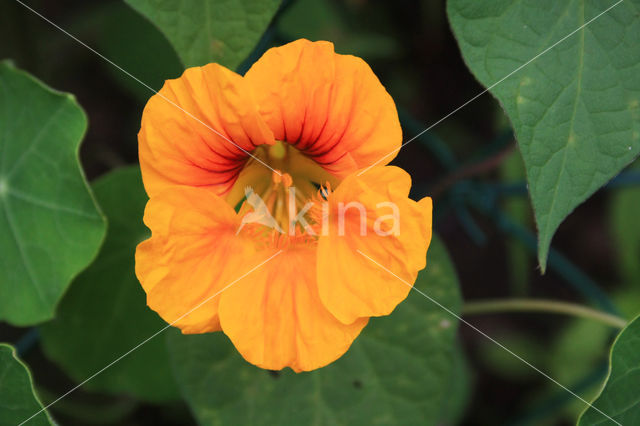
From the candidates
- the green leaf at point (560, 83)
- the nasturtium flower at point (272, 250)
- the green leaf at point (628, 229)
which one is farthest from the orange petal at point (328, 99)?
the green leaf at point (628, 229)

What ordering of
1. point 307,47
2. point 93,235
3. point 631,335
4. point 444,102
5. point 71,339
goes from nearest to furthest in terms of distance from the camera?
point 307,47, point 631,335, point 93,235, point 71,339, point 444,102

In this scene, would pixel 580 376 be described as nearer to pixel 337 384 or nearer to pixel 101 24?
pixel 337 384

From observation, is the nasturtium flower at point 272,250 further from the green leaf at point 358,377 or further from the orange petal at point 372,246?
the green leaf at point 358,377

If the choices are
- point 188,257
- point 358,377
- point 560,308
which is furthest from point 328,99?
point 560,308

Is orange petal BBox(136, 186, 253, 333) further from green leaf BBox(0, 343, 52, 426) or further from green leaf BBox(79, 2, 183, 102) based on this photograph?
green leaf BBox(79, 2, 183, 102)

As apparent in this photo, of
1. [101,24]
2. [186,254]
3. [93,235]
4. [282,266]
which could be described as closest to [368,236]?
[282,266]

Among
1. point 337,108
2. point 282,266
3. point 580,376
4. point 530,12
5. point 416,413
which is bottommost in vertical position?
point 580,376

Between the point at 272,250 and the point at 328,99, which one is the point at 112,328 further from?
the point at 328,99
